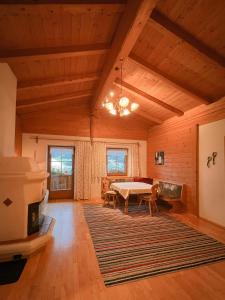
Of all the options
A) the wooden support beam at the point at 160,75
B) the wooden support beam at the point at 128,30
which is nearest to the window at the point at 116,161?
the wooden support beam at the point at 160,75

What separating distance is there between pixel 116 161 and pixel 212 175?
3.85 meters

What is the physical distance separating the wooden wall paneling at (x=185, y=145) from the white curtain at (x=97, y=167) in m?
2.02

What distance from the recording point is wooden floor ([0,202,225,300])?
6.36 feet

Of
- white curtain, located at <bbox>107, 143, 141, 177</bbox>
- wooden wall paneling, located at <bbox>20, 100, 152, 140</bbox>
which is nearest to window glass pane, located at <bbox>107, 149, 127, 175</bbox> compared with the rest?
white curtain, located at <bbox>107, 143, 141, 177</bbox>

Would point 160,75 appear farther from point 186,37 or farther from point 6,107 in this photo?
point 6,107

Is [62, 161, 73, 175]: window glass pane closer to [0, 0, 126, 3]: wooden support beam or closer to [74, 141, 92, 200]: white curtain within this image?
[74, 141, 92, 200]: white curtain

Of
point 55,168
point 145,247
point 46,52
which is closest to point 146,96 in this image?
point 46,52

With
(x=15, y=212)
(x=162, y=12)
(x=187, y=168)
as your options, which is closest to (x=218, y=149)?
(x=187, y=168)

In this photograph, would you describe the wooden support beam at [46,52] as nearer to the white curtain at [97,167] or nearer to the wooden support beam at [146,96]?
the wooden support beam at [146,96]

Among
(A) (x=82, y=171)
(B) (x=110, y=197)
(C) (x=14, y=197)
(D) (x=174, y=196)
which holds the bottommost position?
(B) (x=110, y=197)

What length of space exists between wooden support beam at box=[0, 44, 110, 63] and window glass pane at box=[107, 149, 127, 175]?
458 centimetres

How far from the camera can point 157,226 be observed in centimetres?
404

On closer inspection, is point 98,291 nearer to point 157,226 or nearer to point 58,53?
point 157,226

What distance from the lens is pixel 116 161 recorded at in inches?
296
